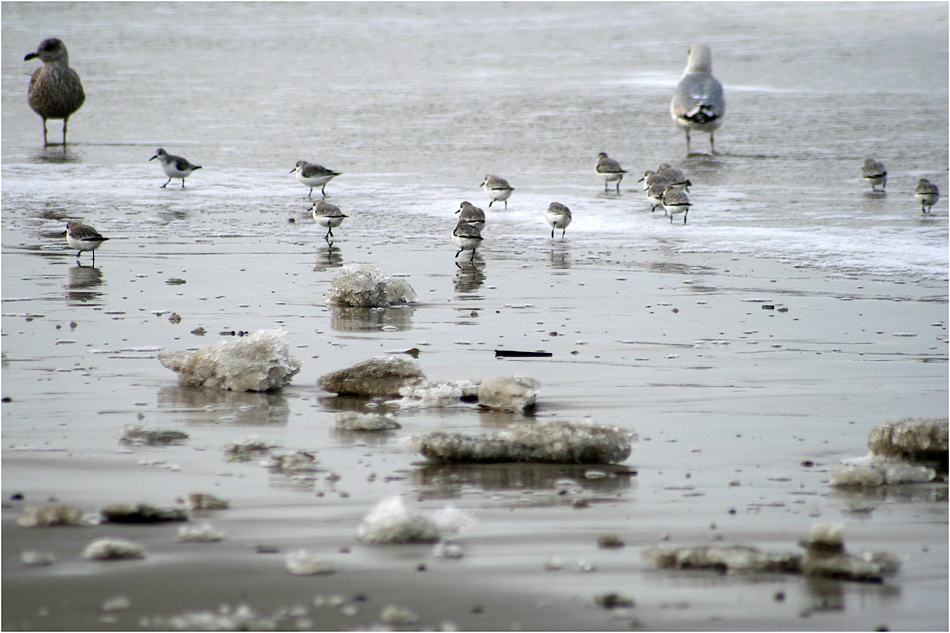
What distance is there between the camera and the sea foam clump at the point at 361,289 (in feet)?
26.6

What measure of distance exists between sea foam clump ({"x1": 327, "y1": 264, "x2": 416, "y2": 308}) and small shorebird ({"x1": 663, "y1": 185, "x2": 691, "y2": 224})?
5.46 meters

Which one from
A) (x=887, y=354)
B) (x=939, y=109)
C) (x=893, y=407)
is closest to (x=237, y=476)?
(x=893, y=407)

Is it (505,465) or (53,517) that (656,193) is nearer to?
(505,465)

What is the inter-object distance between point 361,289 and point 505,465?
12.7 feet

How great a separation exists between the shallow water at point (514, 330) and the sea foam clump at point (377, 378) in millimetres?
176

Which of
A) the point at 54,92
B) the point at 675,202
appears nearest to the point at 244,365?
the point at 675,202

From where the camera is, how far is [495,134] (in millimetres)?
22297

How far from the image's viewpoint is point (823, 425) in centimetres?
509

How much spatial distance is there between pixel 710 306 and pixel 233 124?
1833 centimetres

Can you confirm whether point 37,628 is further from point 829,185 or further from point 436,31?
point 436,31

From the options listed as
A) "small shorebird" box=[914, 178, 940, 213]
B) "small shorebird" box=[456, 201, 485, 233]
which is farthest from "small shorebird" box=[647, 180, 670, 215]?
"small shorebird" box=[914, 178, 940, 213]

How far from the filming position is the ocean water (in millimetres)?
12711

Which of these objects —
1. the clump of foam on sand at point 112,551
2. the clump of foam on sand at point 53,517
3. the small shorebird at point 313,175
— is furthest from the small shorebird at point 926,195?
the clump of foam on sand at point 112,551

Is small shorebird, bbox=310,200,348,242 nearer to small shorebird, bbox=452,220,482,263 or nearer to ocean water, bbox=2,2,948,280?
ocean water, bbox=2,2,948,280
